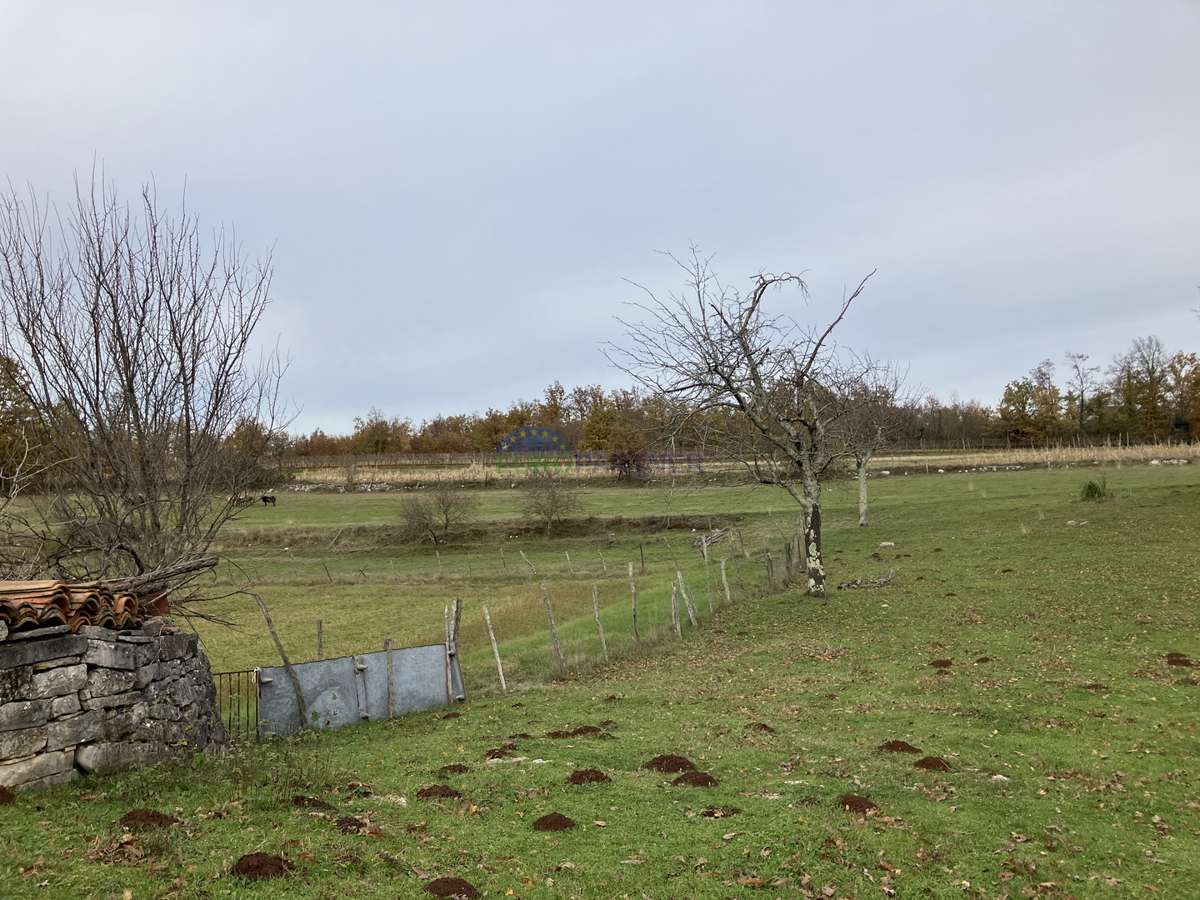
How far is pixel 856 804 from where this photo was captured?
8.88 metres

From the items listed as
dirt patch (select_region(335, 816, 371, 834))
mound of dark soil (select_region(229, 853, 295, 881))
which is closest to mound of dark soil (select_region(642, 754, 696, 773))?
dirt patch (select_region(335, 816, 371, 834))

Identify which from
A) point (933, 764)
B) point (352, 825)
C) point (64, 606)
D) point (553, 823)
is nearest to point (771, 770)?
point (933, 764)

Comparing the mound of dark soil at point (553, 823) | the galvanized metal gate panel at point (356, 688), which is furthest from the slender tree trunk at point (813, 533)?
the mound of dark soil at point (553, 823)

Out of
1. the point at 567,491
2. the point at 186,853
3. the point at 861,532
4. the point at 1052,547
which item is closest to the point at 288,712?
the point at 186,853

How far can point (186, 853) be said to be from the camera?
6453mm

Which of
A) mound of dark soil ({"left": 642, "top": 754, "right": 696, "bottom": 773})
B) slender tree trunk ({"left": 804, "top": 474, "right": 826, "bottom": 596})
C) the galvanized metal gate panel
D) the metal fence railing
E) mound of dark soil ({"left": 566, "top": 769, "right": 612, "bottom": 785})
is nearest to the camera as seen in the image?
mound of dark soil ({"left": 566, "top": 769, "right": 612, "bottom": 785})

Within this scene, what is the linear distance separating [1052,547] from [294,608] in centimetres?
3186

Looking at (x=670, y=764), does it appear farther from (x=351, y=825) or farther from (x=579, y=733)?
(x=351, y=825)

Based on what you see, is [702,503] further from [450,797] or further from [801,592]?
[450,797]

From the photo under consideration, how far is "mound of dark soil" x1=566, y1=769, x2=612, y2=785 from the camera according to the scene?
33.2ft

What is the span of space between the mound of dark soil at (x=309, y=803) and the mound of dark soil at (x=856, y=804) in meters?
5.78

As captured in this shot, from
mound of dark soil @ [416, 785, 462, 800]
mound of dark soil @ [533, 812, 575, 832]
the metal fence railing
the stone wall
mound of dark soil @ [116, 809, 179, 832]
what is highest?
the stone wall

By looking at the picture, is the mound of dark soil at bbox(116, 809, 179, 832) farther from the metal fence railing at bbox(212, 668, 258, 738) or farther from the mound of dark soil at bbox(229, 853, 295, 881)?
the metal fence railing at bbox(212, 668, 258, 738)

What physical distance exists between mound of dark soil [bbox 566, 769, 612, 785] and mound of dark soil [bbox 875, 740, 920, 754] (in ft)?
13.6
